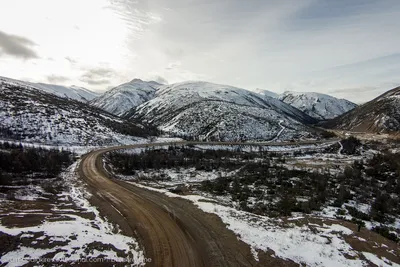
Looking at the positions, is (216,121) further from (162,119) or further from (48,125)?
(48,125)

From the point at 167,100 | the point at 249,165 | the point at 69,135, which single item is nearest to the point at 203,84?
the point at 167,100

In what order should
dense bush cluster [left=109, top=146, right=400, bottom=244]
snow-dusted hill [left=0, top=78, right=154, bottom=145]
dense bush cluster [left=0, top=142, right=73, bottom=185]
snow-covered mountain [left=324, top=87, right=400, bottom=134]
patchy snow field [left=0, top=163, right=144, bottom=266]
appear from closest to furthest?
patchy snow field [left=0, top=163, right=144, bottom=266] → dense bush cluster [left=109, top=146, right=400, bottom=244] → dense bush cluster [left=0, top=142, right=73, bottom=185] → snow-dusted hill [left=0, top=78, right=154, bottom=145] → snow-covered mountain [left=324, top=87, right=400, bottom=134]

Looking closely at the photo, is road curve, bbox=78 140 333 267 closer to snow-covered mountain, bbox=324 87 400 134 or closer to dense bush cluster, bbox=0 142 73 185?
dense bush cluster, bbox=0 142 73 185

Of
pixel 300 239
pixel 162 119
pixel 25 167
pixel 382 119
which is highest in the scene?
pixel 382 119

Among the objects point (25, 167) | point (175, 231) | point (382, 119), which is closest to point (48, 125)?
point (25, 167)

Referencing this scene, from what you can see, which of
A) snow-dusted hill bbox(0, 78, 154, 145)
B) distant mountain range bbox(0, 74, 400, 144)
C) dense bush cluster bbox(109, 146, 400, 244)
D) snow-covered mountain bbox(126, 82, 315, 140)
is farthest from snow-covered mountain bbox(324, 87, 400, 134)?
snow-dusted hill bbox(0, 78, 154, 145)

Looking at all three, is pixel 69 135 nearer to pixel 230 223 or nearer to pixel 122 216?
pixel 122 216
